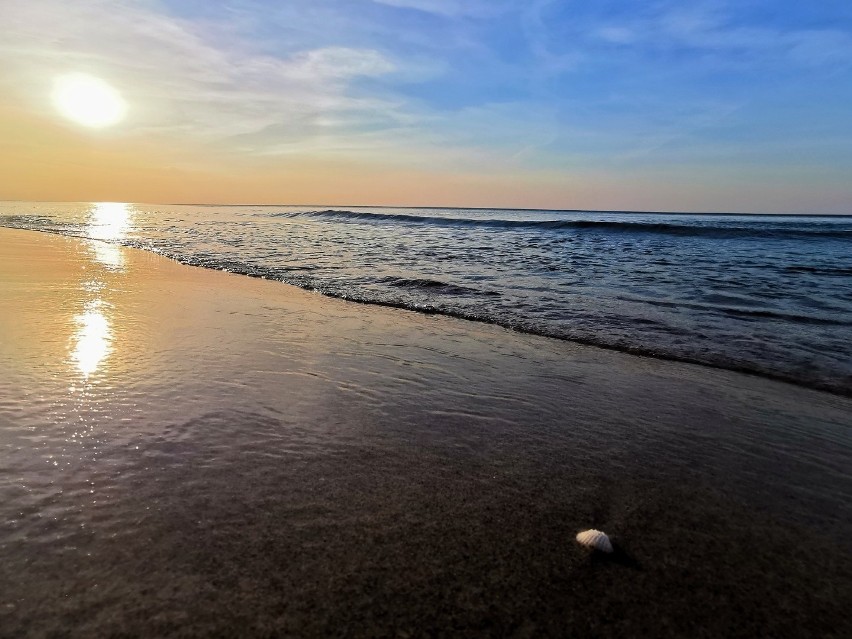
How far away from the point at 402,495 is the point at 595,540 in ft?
3.17

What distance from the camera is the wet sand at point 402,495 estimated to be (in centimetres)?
193

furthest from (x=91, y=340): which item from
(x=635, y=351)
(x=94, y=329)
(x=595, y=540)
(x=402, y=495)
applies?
(x=635, y=351)

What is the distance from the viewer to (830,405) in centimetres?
462

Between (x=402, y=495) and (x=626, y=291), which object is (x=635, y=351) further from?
(x=626, y=291)

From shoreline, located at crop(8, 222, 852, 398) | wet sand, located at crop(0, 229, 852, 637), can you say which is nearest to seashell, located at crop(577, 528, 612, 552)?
wet sand, located at crop(0, 229, 852, 637)

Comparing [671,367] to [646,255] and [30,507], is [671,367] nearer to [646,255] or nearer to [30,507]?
[30,507]

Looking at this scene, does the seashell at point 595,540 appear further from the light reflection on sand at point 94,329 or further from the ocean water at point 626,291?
the ocean water at point 626,291

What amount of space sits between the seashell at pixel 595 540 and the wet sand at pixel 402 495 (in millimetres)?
55

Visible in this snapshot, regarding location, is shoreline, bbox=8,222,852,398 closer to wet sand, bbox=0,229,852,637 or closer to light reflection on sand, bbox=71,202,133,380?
wet sand, bbox=0,229,852,637

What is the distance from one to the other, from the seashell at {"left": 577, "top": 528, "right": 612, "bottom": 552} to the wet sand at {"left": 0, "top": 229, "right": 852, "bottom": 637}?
0.05 metres

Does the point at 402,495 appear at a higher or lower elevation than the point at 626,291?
lower

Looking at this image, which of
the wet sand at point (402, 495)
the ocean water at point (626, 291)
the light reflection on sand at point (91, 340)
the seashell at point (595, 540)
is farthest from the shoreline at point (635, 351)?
the seashell at point (595, 540)

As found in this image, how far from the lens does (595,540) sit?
235cm

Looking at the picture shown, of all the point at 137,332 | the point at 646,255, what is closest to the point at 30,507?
the point at 137,332
